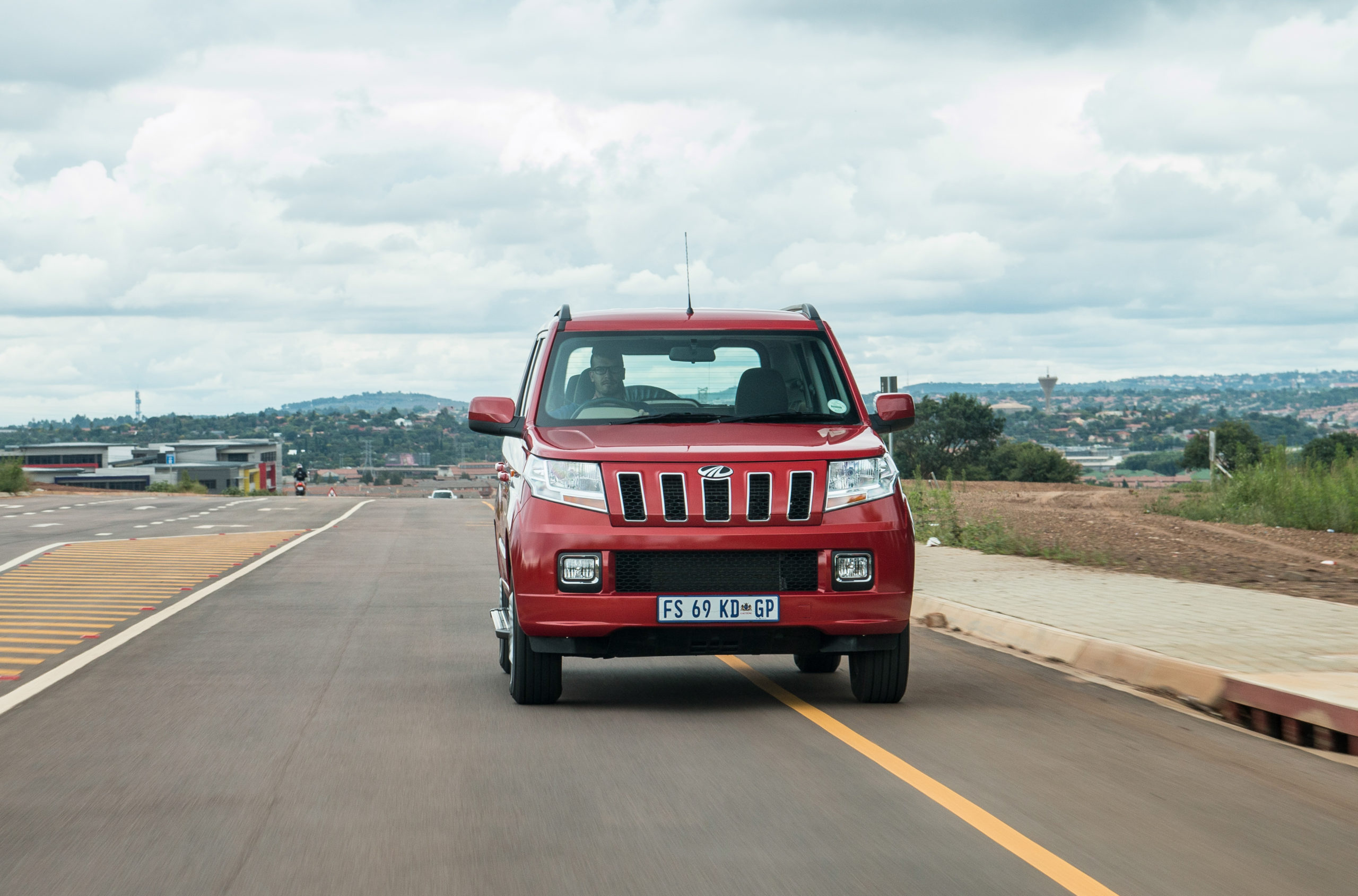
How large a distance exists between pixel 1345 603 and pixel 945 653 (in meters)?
3.78

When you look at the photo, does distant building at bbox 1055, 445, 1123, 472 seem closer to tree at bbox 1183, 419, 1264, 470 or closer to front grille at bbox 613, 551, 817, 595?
tree at bbox 1183, 419, 1264, 470

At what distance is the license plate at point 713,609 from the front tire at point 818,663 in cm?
200

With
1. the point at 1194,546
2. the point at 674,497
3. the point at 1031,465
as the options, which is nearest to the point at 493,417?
the point at 674,497

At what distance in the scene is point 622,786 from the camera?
229 inches

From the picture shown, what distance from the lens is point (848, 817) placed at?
5293mm

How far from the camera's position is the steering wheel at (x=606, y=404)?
8.41 meters

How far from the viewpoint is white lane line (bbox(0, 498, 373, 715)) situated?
8.20 m

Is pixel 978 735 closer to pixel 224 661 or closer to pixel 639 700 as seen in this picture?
pixel 639 700

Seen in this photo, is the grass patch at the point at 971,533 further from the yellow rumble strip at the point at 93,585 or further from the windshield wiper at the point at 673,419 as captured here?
the yellow rumble strip at the point at 93,585

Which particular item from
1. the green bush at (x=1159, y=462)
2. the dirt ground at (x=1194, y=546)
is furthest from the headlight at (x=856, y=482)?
the green bush at (x=1159, y=462)

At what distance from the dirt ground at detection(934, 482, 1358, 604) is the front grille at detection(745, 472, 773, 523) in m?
6.63

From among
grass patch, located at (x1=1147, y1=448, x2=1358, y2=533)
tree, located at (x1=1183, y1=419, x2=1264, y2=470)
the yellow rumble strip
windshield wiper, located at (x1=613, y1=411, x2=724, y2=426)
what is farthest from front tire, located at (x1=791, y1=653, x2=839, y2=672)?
tree, located at (x1=1183, y1=419, x2=1264, y2=470)

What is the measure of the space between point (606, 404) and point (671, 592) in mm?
1637

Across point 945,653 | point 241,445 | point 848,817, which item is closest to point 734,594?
point 848,817
